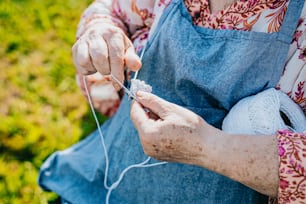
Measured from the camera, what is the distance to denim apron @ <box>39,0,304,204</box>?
1097 millimetres

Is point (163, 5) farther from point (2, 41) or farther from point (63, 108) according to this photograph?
point (2, 41)

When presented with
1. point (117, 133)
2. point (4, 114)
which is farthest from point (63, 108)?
point (117, 133)

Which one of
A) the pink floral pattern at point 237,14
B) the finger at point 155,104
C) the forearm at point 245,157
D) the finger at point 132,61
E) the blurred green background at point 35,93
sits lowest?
the blurred green background at point 35,93

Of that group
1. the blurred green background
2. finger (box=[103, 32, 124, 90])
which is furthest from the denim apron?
the blurred green background

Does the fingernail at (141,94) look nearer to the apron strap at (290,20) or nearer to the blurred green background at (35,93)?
the apron strap at (290,20)

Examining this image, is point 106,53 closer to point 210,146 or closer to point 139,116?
point 139,116

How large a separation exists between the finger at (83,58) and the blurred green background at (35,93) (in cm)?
66

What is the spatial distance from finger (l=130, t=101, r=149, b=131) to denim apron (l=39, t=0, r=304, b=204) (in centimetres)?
17

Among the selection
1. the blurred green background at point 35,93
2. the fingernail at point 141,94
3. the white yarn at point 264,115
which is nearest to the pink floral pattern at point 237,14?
the white yarn at point 264,115

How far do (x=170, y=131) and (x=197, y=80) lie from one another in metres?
0.21

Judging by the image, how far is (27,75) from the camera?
7.06 feet

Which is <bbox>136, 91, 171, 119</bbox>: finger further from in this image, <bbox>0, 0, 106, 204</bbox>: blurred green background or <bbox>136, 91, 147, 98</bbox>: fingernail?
<bbox>0, 0, 106, 204</bbox>: blurred green background

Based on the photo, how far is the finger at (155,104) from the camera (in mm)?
1008

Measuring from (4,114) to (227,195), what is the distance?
3.76ft
